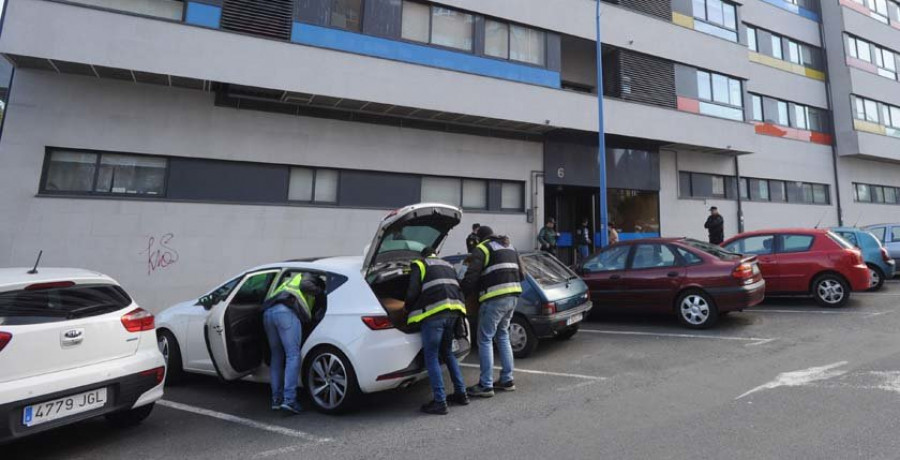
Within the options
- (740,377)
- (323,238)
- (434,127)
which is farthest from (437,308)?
(434,127)

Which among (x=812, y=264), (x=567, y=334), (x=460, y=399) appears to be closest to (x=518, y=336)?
(x=567, y=334)

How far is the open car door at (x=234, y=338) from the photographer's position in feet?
14.5

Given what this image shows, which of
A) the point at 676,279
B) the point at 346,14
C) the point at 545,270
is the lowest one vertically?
the point at 676,279

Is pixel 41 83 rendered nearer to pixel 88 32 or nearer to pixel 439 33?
pixel 88 32

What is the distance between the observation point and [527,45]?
12.6 metres

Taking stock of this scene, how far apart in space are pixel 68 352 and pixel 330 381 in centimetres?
203

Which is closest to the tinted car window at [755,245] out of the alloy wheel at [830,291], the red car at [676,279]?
the alloy wheel at [830,291]

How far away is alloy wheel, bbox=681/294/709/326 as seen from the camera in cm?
698

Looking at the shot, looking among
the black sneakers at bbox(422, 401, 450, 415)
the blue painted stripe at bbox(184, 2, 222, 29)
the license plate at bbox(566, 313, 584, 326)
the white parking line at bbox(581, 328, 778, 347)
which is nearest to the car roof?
the black sneakers at bbox(422, 401, 450, 415)

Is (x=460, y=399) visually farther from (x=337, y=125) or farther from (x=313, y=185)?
(x=337, y=125)

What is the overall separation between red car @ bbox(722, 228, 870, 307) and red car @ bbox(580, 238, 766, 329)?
2.02 meters

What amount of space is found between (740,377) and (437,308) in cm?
350

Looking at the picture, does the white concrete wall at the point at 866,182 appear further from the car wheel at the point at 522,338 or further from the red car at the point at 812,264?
the car wheel at the point at 522,338

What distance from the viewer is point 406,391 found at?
4863 mm
